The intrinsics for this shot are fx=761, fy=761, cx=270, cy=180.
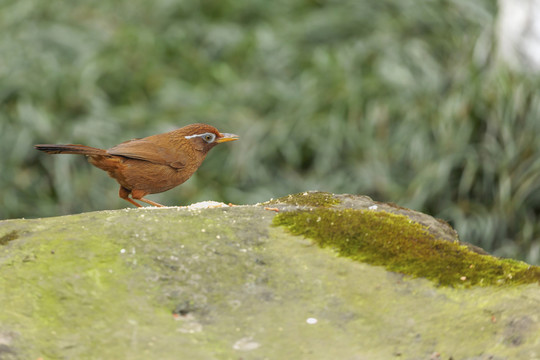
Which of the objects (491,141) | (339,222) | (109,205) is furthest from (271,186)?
(339,222)

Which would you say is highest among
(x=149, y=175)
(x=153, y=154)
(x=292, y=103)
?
(x=153, y=154)

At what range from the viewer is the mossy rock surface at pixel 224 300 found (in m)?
2.14

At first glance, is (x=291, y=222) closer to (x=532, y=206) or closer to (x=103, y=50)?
(x=532, y=206)

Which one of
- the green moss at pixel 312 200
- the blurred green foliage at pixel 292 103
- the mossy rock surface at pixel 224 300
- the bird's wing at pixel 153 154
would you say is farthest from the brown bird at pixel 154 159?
the blurred green foliage at pixel 292 103

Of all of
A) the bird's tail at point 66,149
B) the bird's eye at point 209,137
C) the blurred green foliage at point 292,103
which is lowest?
the blurred green foliage at point 292,103

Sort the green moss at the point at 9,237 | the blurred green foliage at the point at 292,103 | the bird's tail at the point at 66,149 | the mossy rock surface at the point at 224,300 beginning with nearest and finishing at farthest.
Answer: the mossy rock surface at the point at 224,300 < the green moss at the point at 9,237 < the bird's tail at the point at 66,149 < the blurred green foliage at the point at 292,103

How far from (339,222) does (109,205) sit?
3.69 metres

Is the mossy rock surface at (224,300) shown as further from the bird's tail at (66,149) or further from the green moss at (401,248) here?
the bird's tail at (66,149)

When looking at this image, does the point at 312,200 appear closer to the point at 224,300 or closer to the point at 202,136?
the point at 202,136

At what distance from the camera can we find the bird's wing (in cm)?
363

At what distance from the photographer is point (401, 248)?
8.84 ft

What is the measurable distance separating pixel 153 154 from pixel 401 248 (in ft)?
4.73

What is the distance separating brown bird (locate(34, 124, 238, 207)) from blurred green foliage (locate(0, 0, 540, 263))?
7.67 ft

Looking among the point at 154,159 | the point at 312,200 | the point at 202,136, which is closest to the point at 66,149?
the point at 154,159
